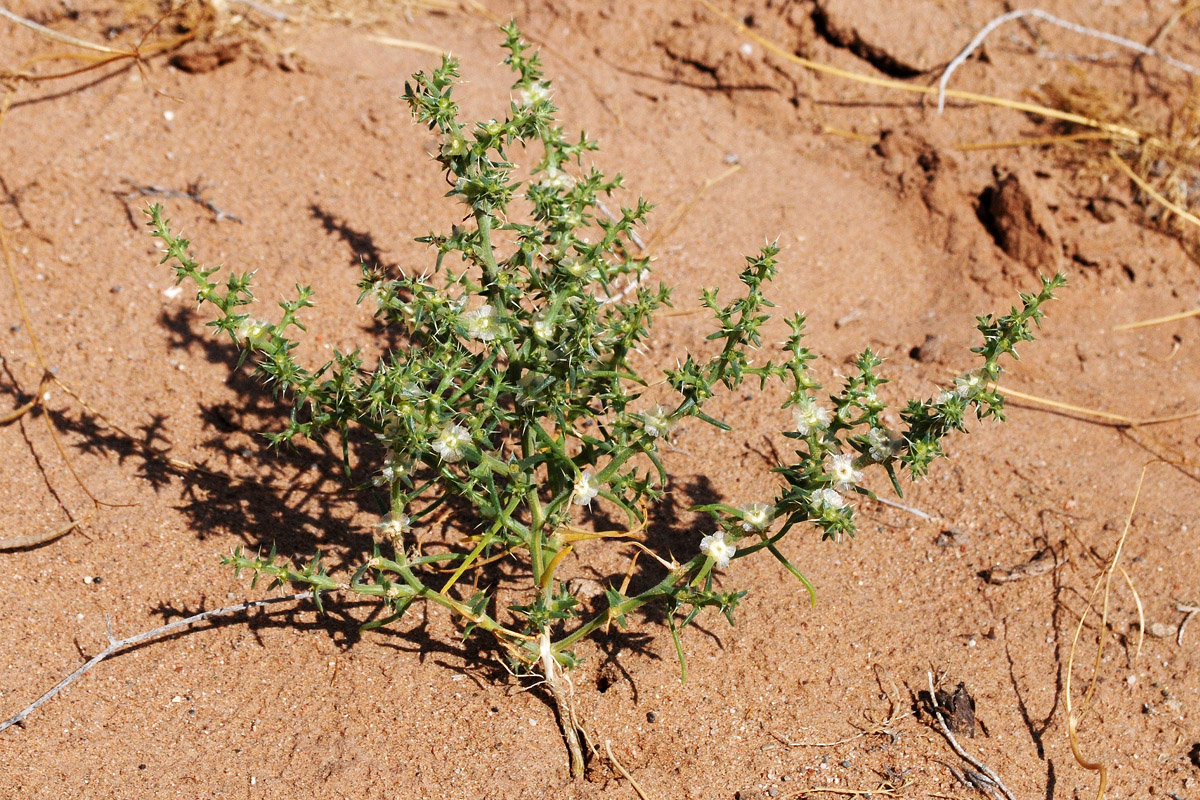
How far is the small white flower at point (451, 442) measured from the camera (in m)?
2.20

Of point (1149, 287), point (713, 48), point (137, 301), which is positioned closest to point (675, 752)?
point (137, 301)

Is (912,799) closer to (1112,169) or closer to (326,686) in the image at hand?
(326,686)

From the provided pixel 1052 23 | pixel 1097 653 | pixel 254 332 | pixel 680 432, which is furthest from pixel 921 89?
pixel 254 332

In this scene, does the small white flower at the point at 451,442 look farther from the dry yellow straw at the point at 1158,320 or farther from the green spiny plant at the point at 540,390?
the dry yellow straw at the point at 1158,320

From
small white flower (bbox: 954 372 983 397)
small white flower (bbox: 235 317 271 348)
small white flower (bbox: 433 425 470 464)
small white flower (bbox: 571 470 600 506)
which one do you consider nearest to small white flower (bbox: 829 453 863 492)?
small white flower (bbox: 954 372 983 397)

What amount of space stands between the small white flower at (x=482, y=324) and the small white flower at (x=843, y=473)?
806mm

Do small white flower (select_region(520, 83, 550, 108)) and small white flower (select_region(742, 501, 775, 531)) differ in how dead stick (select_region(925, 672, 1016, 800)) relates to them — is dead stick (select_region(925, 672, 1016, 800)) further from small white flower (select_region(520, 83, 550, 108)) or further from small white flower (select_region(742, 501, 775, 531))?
small white flower (select_region(520, 83, 550, 108))

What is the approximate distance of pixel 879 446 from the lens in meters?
2.24

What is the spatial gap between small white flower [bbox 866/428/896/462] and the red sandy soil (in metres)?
0.90

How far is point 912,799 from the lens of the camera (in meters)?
2.63

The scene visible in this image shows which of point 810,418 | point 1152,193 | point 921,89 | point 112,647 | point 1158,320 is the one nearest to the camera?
point 810,418

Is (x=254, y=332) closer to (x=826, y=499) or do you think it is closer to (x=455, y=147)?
(x=455, y=147)

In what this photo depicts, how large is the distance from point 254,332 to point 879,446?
1395mm

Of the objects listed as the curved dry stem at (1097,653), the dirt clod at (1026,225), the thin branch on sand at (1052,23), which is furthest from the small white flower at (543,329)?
the thin branch on sand at (1052,23)
